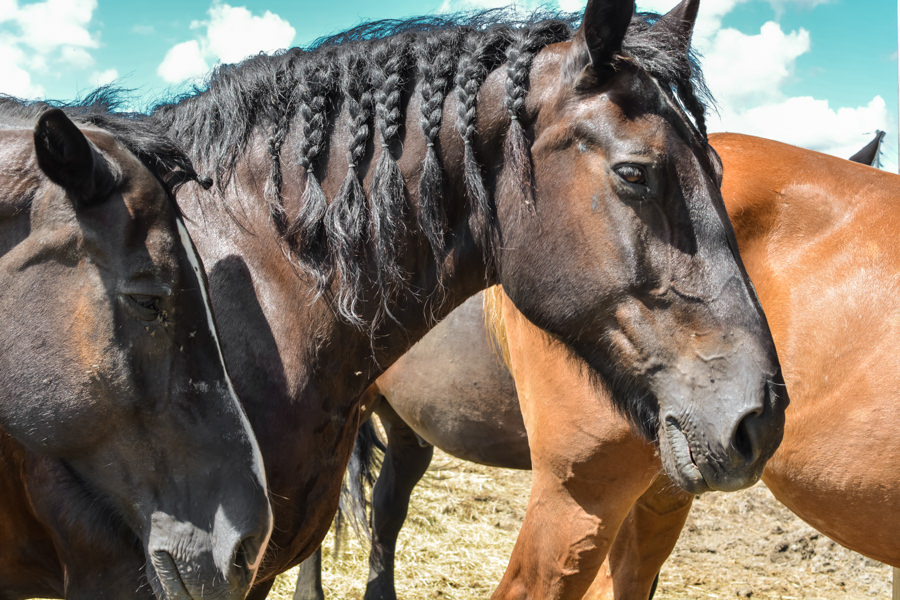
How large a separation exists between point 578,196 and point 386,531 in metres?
3.38

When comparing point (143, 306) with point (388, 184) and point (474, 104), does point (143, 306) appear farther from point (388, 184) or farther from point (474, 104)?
point (474, 104)

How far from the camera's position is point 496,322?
3.45 m

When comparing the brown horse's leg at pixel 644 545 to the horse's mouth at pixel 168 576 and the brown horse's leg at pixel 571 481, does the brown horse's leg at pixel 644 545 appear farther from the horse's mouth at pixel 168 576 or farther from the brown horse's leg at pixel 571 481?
the horse's mouth at pixel 168 576

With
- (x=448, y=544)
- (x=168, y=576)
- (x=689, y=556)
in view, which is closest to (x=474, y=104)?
(x=168, y=576)

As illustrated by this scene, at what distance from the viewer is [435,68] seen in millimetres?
2154

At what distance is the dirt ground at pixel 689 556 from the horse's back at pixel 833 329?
7.75 ft

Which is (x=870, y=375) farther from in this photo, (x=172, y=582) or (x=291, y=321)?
(x=172, y=582)

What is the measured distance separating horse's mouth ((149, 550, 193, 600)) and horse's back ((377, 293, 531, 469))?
2314 mm

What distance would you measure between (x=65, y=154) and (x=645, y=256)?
1.39 m

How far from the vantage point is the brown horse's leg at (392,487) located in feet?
15.1

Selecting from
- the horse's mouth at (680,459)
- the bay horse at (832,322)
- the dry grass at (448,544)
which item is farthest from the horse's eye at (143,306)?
the dry grass at (448,544)

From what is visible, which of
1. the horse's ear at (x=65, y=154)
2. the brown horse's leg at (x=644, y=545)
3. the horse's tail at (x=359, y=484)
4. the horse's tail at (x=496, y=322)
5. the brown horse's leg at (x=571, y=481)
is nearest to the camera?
the horse's ear at (x=65, y=154)

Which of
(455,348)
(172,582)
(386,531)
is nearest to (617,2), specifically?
(172,582)

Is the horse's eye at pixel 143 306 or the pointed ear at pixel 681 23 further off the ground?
the pointed ear at pixel 681 23
